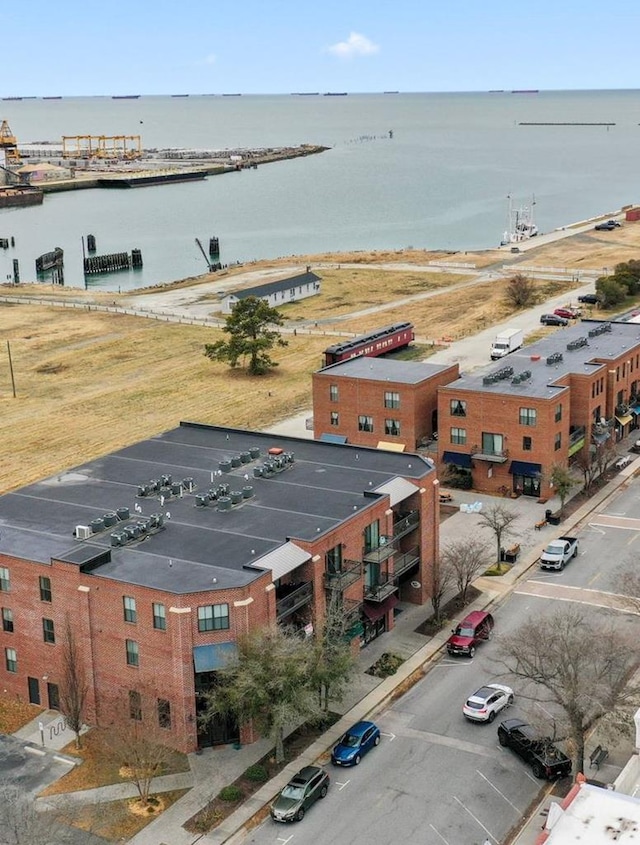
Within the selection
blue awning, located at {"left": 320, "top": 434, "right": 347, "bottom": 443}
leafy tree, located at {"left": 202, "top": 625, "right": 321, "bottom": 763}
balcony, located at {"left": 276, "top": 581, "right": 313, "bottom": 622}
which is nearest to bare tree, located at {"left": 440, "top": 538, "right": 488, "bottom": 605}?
balcony, located at {"left": 276, "top": 581, "right": 313, "bottom": 622}

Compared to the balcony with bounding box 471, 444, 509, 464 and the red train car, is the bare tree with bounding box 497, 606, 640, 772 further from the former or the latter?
the red train car

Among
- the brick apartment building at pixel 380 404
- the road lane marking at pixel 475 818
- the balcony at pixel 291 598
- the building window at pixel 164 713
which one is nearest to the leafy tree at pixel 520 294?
the brick apartment building at pixel 380 404

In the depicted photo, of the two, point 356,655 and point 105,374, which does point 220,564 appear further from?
point 105,374

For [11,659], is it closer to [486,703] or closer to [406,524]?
[406,524]

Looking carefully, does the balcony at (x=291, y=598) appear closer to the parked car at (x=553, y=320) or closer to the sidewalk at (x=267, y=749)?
the sidewalk at (x=267, y=749)

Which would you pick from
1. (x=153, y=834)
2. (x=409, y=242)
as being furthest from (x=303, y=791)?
(x=409, y=242)
